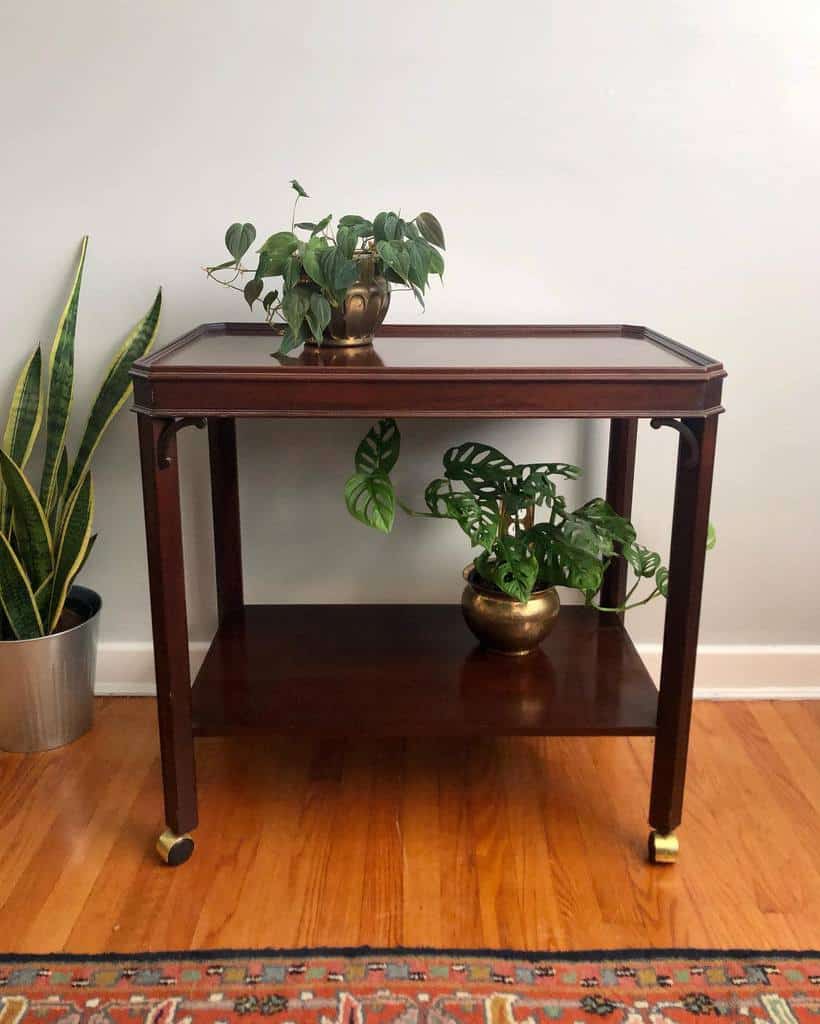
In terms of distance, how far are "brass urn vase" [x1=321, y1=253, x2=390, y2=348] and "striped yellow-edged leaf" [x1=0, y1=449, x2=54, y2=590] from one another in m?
0.62

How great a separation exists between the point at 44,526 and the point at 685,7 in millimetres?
1514

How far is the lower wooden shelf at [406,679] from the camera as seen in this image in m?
1.65

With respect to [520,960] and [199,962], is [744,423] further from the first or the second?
[199,962]

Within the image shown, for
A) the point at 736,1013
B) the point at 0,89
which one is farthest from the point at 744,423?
the point at 0,89

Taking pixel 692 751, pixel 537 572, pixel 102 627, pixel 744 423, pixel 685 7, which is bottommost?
pixel 692 751

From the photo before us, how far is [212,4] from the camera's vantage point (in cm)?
181

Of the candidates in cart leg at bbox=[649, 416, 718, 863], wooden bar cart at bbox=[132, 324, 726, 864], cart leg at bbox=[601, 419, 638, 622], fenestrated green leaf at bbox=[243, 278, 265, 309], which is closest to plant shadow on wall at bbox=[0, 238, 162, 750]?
wooden bar cart at bbox=[132, 324, 726, 864]

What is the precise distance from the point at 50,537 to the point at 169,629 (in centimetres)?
50

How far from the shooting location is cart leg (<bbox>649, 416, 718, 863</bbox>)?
146 centimetres

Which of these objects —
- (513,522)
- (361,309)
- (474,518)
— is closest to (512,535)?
(513,522)

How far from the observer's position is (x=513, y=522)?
180 centimetres

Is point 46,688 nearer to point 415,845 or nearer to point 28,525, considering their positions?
point 28,525

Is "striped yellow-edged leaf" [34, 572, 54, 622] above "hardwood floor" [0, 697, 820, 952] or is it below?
above

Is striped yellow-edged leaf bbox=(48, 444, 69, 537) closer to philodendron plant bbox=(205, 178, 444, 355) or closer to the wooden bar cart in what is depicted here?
the wooden bar cart
